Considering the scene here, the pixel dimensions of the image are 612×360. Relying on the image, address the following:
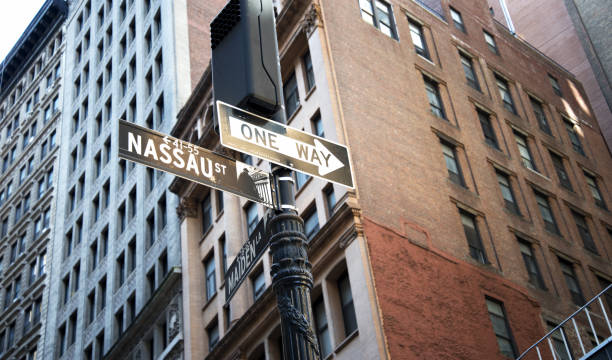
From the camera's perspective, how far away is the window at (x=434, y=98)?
36.7 m

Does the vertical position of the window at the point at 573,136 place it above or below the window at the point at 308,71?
above

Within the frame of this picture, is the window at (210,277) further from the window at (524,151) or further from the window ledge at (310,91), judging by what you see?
the window at (524,151)

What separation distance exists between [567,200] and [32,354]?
36.5 metres

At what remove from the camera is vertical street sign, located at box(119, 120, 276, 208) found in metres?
8.15

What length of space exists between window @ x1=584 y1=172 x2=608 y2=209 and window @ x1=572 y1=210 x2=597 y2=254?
8.09 ft

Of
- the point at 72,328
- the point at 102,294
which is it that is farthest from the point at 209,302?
the point at 72,328

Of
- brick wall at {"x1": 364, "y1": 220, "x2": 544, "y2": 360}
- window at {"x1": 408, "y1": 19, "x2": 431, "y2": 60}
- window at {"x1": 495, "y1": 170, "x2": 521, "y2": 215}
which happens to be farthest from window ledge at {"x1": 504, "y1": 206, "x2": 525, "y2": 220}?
window at {"x1": 408, "y1": 19, "x2": 431, "y2": 60}

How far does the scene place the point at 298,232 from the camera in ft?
27.2

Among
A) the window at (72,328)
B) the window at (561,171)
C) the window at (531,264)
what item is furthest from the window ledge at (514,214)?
the window at (72,328)

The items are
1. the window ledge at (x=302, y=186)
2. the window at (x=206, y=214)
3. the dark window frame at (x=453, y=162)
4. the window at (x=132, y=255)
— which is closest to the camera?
the window ledge at (x=302, y=186)

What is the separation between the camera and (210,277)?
38.3 meters

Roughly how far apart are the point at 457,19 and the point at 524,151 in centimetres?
844

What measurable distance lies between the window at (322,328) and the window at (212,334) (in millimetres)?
8558

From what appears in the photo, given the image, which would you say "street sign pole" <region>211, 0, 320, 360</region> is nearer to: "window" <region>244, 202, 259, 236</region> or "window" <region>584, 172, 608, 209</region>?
A: "window" <region>244, 202, 259, 236</region>
